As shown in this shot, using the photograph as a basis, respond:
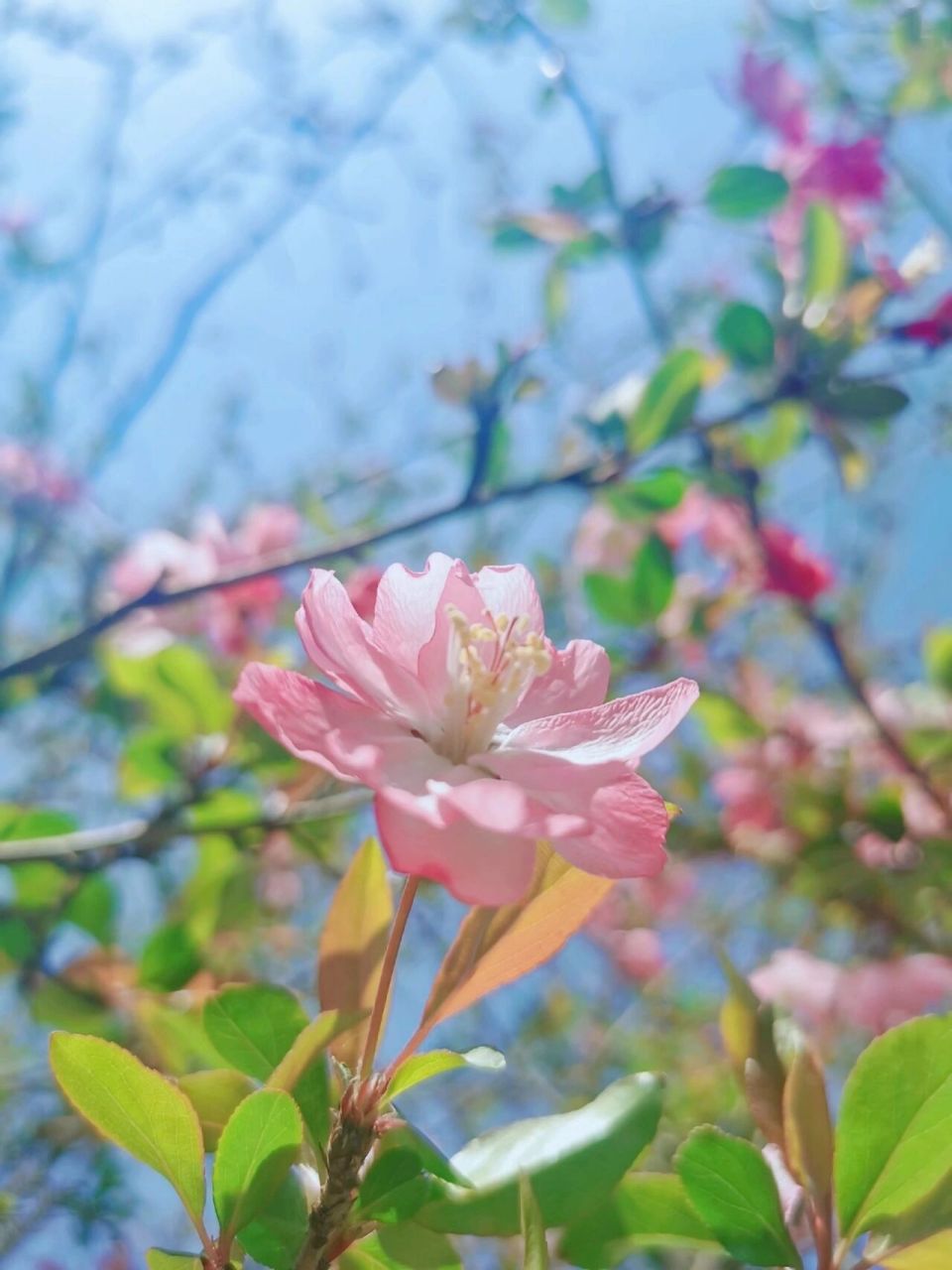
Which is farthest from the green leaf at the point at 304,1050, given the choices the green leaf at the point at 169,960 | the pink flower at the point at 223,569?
the pink flower at the point at 223,569

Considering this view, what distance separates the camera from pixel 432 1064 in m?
0.30

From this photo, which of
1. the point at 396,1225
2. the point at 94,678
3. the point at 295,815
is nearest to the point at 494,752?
the point at 396,1225

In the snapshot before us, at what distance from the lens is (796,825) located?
1136 mm

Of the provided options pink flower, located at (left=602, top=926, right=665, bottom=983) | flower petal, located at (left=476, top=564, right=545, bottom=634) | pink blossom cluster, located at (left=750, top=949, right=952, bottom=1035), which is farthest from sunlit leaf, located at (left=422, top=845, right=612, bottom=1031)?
pink flower, located at (left=602, top=926, right=665, bottom=983)

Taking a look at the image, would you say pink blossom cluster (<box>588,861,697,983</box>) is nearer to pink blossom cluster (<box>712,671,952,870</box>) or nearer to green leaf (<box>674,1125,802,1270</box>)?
pink blossom cluster (<box>712,671,952,870</box>)

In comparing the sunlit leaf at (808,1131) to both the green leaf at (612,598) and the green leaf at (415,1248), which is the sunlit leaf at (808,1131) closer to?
the green leaf at (415,1248)

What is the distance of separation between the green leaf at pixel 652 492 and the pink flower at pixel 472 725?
0.55 metres

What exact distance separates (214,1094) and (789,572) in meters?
1.00

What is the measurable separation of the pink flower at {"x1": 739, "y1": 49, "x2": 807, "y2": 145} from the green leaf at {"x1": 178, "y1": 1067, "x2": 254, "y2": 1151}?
4.53 ft

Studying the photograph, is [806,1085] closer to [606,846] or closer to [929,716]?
[606,846]

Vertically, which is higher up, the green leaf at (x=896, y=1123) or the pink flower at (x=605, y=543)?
the green leaf at (x=896, y=1123)

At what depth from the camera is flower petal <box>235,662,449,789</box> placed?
0.97 feet

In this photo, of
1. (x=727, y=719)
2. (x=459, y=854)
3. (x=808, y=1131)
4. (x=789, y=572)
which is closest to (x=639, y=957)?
(x=727, y=719)

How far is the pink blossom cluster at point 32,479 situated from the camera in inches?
79.7
